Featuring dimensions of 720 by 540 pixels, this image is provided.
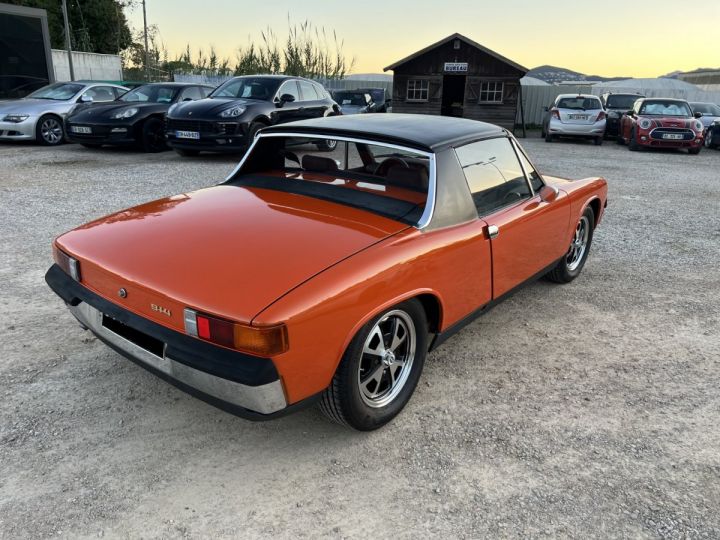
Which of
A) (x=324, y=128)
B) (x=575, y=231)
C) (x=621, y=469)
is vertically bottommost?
(x=621, y=469)

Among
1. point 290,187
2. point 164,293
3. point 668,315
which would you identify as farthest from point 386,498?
point 668,315

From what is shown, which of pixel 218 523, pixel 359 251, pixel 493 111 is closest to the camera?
pixel 218 523

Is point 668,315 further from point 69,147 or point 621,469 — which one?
point 69,147

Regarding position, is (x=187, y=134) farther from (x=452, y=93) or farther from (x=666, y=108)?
(x=452, y=93)

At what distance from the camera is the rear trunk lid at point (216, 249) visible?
7.18 feet

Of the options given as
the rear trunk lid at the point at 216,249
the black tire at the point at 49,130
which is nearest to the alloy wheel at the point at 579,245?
the rear trunk lid at the point at 216,249

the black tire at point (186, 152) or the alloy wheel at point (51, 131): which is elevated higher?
the alloy wheel at point (51, 131)

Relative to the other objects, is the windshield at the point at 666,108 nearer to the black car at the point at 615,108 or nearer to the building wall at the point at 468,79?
the black car at the point at 615,108

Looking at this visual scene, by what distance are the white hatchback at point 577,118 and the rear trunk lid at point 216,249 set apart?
1604 cm

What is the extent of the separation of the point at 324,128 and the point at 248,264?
1.39 metres

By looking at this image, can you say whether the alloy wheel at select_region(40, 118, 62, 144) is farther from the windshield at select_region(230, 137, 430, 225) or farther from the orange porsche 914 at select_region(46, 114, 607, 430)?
the orange porsche 914 at select_region(46, 114, 607, 430)

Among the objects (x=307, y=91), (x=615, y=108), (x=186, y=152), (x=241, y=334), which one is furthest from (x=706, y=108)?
(x=241, y=334)

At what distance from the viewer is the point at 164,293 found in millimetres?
2213

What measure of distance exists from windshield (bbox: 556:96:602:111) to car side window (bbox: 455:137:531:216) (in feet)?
50.4
